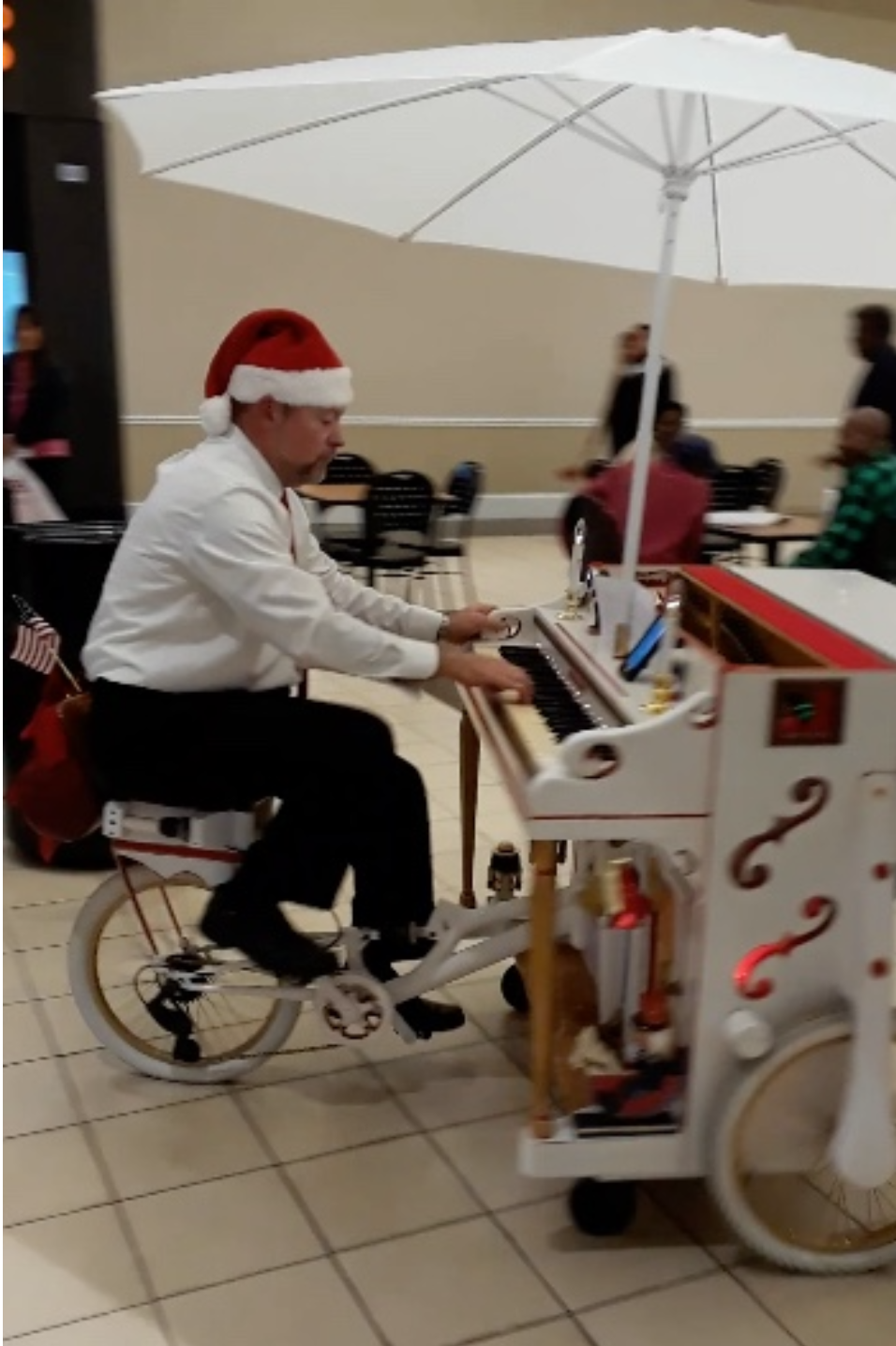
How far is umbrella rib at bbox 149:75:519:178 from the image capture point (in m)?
2.70

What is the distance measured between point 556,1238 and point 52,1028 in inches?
49.2

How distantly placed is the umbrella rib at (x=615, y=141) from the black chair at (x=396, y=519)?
340 cm

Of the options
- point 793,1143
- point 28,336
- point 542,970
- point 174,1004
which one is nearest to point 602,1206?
point 793,1143

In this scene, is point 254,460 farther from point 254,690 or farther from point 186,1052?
point 186,1052

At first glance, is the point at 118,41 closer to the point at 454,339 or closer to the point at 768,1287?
the point at 454,339

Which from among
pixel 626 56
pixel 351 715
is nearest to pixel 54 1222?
pixel 351 715

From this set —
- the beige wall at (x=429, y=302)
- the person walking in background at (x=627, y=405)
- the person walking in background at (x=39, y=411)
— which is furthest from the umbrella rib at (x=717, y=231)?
the beige wall at (x=429, y=302)

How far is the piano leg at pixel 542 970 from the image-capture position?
207 centimetres

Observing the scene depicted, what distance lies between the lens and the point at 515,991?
302 cm

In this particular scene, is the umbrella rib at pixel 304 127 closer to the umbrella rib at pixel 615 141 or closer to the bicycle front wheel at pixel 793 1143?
the umbrella rib at pixel 615 141

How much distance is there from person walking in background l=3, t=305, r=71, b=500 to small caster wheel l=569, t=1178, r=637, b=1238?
280 cm

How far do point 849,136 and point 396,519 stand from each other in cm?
379

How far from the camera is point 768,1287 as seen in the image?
2.17 metres

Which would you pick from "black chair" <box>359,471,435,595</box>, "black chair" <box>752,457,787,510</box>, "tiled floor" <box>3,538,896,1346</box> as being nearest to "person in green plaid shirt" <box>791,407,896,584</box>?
"tiled floor" <box>3,538,896,1346</box>
